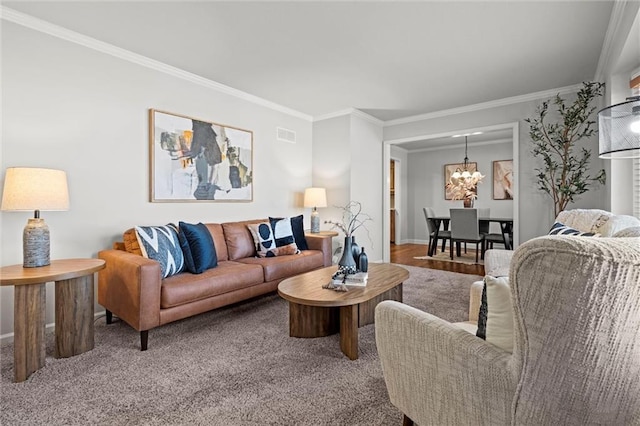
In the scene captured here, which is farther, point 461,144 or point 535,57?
point 461,144

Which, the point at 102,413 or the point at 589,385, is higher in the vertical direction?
the point at 589,385

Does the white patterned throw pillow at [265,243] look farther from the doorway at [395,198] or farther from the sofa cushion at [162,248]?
the doorway at [395,198]

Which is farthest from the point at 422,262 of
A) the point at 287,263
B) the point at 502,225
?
the point at 287,263

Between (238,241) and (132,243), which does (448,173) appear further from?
(132,243)

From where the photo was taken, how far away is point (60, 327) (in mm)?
2070

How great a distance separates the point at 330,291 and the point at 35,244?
1.93 metres

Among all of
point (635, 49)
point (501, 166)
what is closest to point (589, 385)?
point (635, 49)

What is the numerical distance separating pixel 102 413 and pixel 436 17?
128 inches

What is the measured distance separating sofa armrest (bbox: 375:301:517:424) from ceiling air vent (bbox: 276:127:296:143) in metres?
3.72

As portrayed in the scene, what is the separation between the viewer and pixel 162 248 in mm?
2578

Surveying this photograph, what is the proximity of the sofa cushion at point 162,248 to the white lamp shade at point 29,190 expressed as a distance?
59 cm

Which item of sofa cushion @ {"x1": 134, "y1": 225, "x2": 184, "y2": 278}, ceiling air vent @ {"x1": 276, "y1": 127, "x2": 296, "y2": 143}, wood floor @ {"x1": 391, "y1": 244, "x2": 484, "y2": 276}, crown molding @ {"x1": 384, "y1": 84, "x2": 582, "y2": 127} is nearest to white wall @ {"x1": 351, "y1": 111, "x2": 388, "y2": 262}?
crown molding @ {"x1": 384, "y1": 84, "x2": 582, "y2": 127}

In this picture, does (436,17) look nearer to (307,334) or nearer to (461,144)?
(307,334)

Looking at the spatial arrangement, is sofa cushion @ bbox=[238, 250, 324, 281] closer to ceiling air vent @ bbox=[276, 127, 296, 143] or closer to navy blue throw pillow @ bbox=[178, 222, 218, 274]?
navy blue throw pillow @ bbox=[178, 222, 218, 274]
